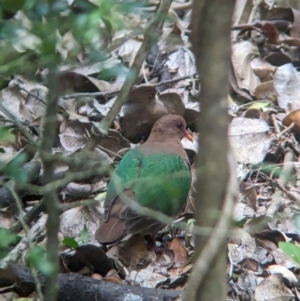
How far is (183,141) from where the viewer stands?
5004 mm

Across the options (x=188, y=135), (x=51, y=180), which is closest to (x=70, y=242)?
(x=51, y=180)

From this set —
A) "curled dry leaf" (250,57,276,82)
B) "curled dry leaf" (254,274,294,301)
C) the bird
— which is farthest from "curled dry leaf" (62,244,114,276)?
"curled dry leaf" (250,57,276,82)

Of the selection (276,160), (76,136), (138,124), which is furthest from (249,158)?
(76,136)

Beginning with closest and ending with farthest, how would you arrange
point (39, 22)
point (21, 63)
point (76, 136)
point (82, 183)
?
1. point (39, 22)
2. point (21, 63)
3. point (82, 183)
4. point (76, 136)

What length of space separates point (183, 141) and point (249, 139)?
1.73 ft

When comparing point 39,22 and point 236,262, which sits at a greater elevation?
point 39,22

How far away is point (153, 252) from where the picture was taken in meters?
4.00

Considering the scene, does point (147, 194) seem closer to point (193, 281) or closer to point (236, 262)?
point (236, 262)

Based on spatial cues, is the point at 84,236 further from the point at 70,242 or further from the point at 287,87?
the point at 287,87

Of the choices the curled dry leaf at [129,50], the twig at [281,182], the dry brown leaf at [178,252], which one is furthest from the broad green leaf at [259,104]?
the dry brown leaf at [178,252]

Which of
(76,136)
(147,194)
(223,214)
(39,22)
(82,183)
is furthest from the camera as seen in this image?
(76,136)

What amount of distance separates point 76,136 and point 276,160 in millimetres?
1366

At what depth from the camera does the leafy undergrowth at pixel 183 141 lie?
11.4 feet

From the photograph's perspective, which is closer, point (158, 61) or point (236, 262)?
point (236, 262)
